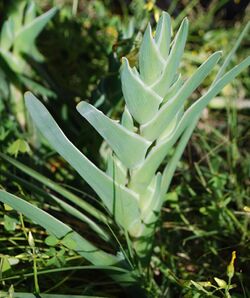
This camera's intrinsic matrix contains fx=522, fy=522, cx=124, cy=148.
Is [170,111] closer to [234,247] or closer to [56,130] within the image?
[56,130]

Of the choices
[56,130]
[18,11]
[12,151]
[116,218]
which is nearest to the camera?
[56,130]

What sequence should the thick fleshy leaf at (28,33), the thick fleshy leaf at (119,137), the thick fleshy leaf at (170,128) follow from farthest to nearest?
the thick fleshy leaf at (28,33)
the thick fleshy leaf at (170,128)
the thick fleshy leaf at (119,137)

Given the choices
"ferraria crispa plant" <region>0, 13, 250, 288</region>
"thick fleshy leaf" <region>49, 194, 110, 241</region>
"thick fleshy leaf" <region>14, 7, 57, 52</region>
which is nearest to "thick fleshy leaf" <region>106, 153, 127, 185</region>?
"ferraria crispa plant" <region>0, 13, 250, 288</region>

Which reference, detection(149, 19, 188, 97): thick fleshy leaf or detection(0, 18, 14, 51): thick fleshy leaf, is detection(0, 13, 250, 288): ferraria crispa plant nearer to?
detection(149, 19, 188, 97): thick fleshy leaf

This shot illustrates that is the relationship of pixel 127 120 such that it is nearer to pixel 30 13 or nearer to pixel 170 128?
pixel 170 128

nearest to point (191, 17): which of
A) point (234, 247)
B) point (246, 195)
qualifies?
point (246, 195)

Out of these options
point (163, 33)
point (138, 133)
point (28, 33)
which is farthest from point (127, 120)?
point (28, 33)

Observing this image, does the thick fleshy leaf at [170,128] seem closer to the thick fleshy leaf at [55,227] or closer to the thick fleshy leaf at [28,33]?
the thick fleshy leaf at [55,227]

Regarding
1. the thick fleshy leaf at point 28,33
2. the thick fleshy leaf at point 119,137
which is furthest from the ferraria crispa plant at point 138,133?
the thick fleshy leaf at point 28,33
